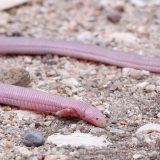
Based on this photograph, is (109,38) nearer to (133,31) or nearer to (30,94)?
Result: (133,31)

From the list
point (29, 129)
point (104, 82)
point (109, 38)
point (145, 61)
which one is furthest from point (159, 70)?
point (29, 129)

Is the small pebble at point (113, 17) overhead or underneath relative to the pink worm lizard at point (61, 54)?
underneath

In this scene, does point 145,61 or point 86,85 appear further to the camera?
point 145,61

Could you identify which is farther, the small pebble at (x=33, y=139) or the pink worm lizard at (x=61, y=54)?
the pink worm lizard at (x=61, y=54)

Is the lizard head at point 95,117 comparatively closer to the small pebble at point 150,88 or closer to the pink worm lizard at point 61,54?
the pink worm lizard at point 61,54

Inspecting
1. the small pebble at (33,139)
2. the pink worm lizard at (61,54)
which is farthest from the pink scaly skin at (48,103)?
the small pebble at (33,139)

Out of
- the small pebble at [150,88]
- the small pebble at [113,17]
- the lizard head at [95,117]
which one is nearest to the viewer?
the lizard head at [95,117]
